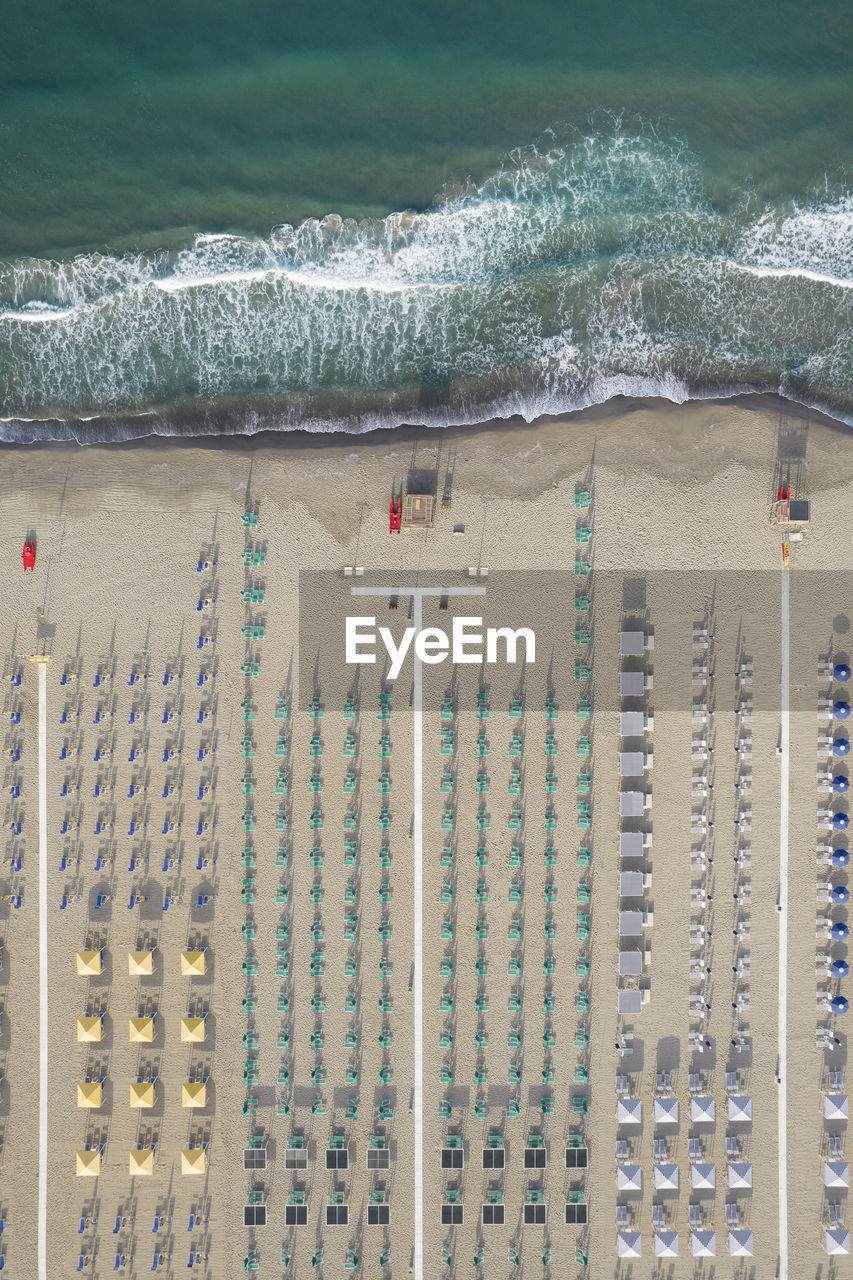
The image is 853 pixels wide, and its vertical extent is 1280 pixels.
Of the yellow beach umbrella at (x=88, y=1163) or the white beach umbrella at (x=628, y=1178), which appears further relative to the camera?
the white beach umbrella at (x=628, y=1178)

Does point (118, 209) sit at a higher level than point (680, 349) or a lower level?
higher

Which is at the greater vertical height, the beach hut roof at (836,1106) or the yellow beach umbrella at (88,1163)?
the beach hut roof at (836,1106)

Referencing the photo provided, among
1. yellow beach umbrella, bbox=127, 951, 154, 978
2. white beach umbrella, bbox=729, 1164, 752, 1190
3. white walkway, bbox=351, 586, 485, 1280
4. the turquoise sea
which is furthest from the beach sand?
the turquoise sea

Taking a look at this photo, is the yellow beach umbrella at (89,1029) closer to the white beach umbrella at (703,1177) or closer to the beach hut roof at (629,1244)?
the beach hut roof at (629,1244)

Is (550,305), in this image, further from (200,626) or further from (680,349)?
(200,626)

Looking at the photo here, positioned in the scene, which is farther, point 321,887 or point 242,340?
point 242,340

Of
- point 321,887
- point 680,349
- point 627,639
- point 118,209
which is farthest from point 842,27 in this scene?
point 321,887

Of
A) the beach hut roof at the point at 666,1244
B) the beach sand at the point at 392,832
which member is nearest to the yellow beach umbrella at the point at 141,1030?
the beach sand at the point at 392,832

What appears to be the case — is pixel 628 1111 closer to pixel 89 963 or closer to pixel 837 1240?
pixel 837 1240
